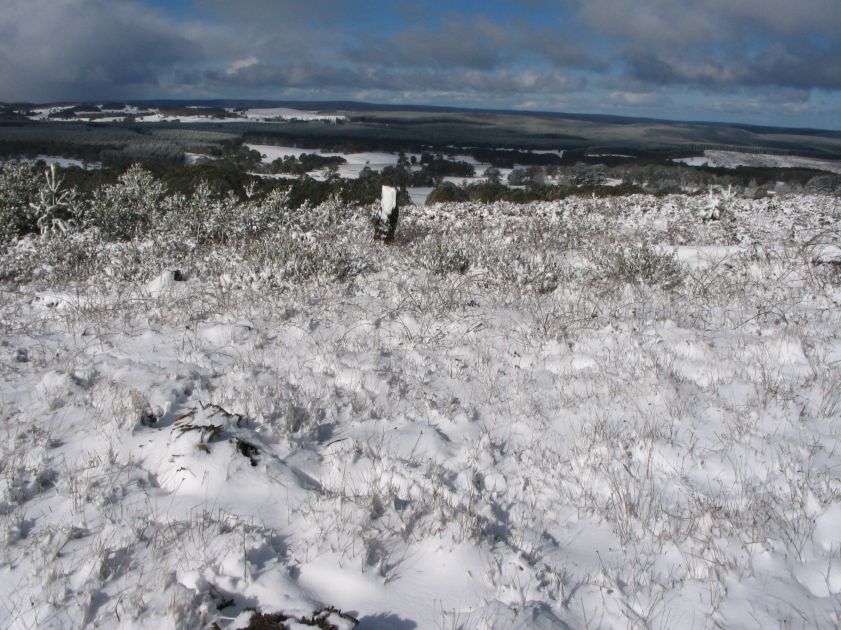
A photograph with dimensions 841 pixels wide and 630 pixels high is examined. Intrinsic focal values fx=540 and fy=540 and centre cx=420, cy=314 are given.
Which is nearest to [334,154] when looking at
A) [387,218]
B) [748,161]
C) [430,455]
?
[748,161]

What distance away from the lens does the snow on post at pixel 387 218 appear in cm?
985

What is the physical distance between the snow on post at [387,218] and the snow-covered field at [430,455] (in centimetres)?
367

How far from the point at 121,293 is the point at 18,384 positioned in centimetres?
298

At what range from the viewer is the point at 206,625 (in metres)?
2.03

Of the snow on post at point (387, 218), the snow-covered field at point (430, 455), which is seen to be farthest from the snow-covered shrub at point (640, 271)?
the snow on post at point (387, 218)

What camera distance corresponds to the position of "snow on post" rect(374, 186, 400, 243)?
9851mm

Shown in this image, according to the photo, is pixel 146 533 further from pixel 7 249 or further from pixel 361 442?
pixel 7 249

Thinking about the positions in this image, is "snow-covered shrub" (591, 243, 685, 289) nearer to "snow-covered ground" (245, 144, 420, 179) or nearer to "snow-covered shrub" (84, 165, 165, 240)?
"snow-covered shrub" (84, 165, 165, 240)

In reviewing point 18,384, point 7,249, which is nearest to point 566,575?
point 18,384

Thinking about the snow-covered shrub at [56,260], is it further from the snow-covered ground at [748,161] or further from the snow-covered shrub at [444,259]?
the snow-covered ground at [748,161]

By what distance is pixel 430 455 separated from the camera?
131 inches

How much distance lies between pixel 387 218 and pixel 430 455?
24.0 feet

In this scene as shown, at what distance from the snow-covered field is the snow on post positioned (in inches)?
145

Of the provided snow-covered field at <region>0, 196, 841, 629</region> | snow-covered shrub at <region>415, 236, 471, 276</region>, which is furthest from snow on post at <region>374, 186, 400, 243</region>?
snow-covered field at <region>0, 196, 841, 629</region>
